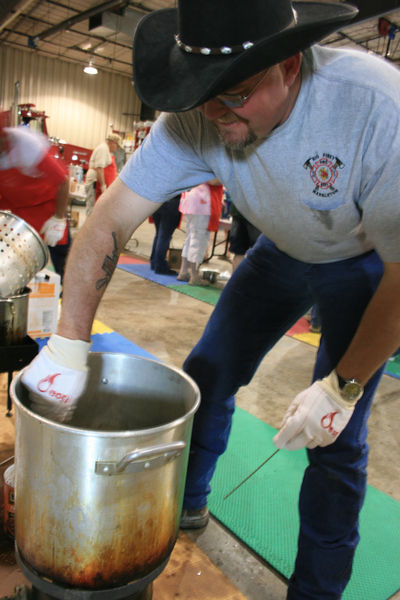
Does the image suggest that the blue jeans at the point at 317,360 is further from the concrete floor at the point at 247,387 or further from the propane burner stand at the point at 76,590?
the propane burner stand at the point at 76,590

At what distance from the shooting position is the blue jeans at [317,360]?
1162 mm

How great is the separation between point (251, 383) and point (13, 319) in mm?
1700

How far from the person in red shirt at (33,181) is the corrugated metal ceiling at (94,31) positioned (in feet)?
24.1

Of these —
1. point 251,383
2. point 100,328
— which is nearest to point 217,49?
point 251,383

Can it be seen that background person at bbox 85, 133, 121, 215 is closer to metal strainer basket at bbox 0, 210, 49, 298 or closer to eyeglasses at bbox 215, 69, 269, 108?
metal strainer basket at bbox 0, 210, 49, 298

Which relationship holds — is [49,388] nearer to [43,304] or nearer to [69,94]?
[43,304]

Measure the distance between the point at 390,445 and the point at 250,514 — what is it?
40.6 inches

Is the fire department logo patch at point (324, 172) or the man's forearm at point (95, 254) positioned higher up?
the fire department logo patch at point (324, 172)

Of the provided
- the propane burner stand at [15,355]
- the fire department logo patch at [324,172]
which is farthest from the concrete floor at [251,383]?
the fire department logo patch at [324,172]

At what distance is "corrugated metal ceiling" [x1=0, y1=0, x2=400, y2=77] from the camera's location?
10008 mm

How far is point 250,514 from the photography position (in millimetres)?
1685

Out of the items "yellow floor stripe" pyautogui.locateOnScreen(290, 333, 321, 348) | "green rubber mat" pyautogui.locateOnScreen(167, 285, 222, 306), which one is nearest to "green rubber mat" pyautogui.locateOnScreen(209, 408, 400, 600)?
"yellow floor stripe" pyautogui.locateOnScreen(290, 333, 321, 348)

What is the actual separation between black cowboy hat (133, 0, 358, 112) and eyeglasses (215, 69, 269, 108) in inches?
2.1

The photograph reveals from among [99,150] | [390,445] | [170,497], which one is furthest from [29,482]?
[99,150]
